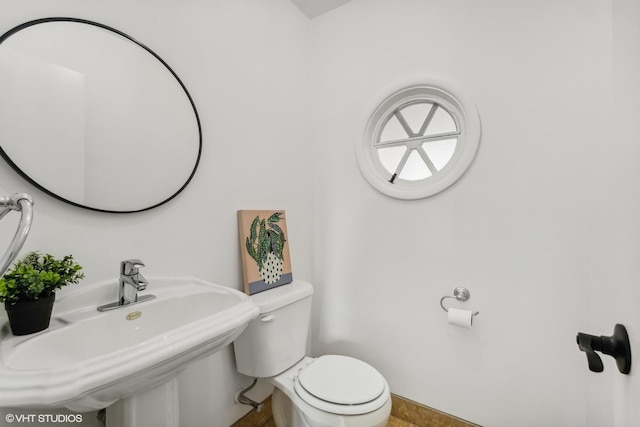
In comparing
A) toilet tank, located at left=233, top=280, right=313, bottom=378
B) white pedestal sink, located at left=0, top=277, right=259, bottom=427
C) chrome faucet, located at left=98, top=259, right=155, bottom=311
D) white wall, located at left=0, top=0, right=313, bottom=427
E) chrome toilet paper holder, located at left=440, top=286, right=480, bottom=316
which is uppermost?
white wall, located at left=0, top=0, right=313, bottom=427

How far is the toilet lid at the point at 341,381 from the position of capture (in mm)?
1101

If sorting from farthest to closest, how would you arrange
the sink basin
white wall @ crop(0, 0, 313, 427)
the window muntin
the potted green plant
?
1. the window muntin
2. white wall @ crop(0, 0, 313, 427)
3. the potted green plant
4. the sink basin

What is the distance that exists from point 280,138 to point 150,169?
0.76 m

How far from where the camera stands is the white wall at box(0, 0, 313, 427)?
2.84 feet

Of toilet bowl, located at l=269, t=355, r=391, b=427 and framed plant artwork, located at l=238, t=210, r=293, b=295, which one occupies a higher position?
framed plant artwork, located at l=238, t=210, r=293, b=295

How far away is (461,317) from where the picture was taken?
1.29 metres

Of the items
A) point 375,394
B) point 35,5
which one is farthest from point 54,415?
point 35,5

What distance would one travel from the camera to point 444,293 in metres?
1.42

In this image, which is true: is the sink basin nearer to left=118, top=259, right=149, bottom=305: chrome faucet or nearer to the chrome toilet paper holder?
left=118, top=259, right=149, bottom=305: chrome faucet

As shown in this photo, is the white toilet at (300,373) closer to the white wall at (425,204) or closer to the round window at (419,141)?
the white wall at (425,204)

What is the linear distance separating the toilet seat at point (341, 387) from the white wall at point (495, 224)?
368 millimetres

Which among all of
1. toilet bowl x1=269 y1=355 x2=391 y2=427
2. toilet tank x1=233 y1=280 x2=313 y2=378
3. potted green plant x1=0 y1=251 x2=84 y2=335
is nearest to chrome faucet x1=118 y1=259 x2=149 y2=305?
potted green plant x1=0 y1=251 x2=84 y2=335

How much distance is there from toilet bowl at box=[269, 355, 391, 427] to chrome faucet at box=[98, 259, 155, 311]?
74 centimetres

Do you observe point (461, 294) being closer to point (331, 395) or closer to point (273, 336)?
point (331, 395)
